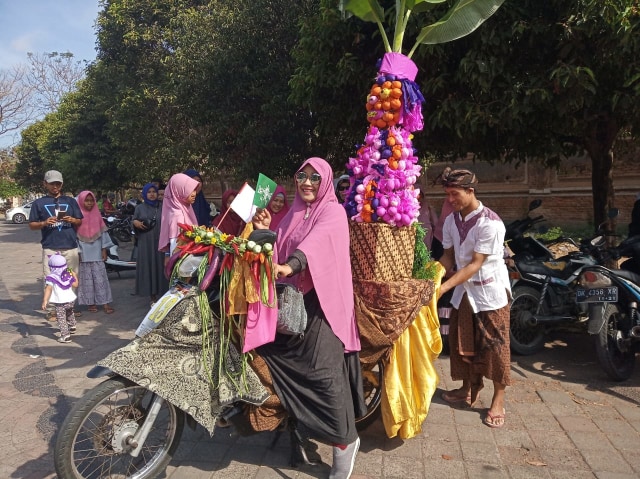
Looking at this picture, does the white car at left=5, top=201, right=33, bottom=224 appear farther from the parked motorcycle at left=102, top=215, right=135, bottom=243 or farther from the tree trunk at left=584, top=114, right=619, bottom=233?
the tree trunk at left=584, top=114, right=619, bottom=233

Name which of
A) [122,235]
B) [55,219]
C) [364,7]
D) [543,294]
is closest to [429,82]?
[364,7]

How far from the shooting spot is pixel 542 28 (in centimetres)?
429

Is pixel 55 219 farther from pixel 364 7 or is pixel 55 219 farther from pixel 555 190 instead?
pixel 555 190

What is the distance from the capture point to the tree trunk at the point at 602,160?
5.73 metres

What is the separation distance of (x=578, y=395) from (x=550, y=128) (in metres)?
2.99

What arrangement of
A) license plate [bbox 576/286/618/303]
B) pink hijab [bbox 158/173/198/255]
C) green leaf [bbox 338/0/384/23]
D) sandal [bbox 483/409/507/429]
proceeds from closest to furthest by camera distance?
sandal [bbox 483/409/507/429], green leaf [bbox 338/0/384/23], license plate [bbox 576/286/618/303], pink hijab [bbox 158/173/198/255]

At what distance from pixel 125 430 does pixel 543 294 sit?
3.86 metres

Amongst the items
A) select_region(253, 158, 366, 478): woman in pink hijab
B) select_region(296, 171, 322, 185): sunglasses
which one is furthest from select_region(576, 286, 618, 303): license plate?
select_region(296, 171, 322, 185): sunglasses

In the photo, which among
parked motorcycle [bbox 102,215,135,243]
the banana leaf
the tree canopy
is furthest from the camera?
parked motorcycle [bbox 102,215,135,243]

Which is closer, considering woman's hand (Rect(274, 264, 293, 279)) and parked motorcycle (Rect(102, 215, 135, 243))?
woman's hand (Rect(274, 264, 293, 279))

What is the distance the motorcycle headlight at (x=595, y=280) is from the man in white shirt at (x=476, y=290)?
123cm

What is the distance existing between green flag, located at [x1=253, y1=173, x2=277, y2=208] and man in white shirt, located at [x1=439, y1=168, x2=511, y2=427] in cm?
119

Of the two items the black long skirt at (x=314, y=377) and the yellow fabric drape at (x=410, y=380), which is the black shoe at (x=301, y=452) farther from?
the yellow fabric drape at (x=410, y=380)

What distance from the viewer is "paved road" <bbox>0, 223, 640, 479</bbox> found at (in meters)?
2.86
